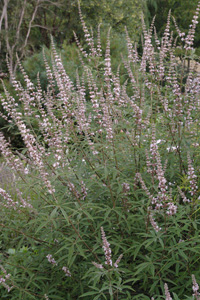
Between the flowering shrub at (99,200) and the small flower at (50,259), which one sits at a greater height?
the flowering shrub at (99,200)

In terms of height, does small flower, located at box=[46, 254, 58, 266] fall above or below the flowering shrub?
below

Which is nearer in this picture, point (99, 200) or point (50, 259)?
point (50, 259)

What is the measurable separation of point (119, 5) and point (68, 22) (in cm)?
373

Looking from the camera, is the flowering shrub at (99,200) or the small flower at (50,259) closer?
the flowering shrub at (99,200)

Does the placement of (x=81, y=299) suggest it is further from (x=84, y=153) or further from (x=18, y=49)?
(x=18, y=49)

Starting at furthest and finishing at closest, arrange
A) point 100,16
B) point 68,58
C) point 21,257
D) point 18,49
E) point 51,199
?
point 100,16, point 18,49, point 68,58, point 21,257, point 51,199

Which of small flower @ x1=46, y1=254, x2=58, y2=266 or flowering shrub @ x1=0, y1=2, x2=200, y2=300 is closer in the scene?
flowering shrub @ x1=0, y1=2, x2=200, y2=300

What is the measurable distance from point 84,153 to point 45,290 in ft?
5.54

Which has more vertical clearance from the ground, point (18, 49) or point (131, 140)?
point (131, 140)

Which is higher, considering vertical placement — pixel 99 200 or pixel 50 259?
pixel 99 200

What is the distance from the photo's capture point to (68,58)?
16594 millimetres

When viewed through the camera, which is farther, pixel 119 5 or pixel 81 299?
pixel 119 5

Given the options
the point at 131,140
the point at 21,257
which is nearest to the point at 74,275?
the point at 21,257

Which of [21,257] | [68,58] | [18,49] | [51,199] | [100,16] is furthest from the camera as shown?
[100,16]
